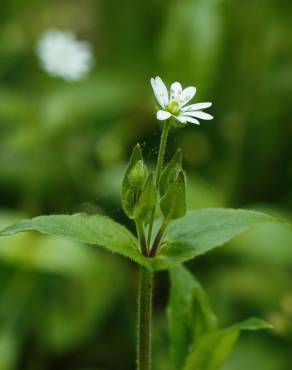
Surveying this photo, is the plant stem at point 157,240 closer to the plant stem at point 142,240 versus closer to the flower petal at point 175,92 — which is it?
the plant stem at point 142,240

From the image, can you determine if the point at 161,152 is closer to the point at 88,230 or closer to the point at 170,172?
the point at 170,172

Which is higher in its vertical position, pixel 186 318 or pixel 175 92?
pixel 175 92

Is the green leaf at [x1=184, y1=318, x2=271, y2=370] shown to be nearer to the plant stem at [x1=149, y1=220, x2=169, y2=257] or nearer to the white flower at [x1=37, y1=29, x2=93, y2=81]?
the plant stem at [x1=149, y1=220, x2=169, y2=257]

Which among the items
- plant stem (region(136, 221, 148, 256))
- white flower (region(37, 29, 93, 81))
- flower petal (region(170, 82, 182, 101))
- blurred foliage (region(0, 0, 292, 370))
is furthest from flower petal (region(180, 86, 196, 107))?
white flower (region(37, 29, 93, 81))

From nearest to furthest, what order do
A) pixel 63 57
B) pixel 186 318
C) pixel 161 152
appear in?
pixel 161 152 < pixel 186 318 < pixel 63 57

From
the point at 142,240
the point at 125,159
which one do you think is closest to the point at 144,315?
the point at 142,240

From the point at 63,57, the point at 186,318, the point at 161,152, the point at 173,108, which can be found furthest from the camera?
the point at 63,57
